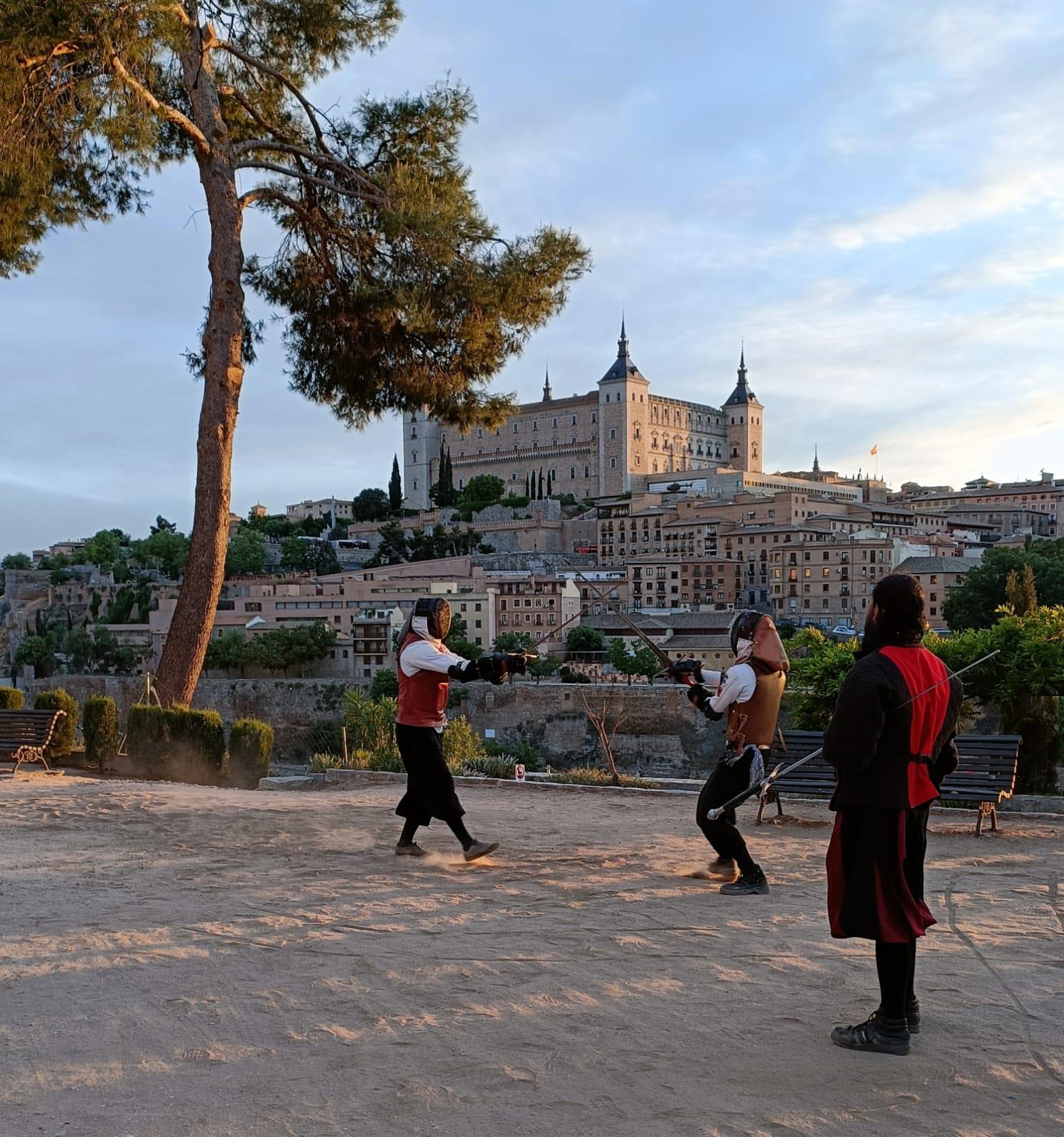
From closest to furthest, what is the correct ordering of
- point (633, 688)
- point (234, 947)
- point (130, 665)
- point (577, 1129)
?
point (577, 1129) → point (234, 947) → point (633, 688) → point (130, 665)

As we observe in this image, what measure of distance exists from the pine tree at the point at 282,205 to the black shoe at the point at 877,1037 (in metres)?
8.42

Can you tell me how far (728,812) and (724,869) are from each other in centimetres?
35

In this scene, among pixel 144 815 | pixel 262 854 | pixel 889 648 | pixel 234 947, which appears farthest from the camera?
pixel 144 815

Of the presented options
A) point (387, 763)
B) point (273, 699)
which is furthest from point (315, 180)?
point (273, 699)

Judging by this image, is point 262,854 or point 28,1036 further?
point 262,854

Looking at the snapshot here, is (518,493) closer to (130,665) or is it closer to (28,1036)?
(130,665)

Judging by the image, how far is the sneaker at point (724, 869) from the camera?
5.09m

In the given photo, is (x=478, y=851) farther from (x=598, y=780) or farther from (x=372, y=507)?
(x=372, y=507)

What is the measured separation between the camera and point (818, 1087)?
2717 millimetres

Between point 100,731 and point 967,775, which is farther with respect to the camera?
point 100,731

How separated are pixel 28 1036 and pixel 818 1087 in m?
2.03

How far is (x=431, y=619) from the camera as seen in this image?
5504 millimetres

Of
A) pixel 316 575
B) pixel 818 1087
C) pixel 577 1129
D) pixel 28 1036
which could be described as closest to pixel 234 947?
pixel 28 1036

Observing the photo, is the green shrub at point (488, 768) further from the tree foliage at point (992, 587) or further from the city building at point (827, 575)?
the city building at point (827, 575)
